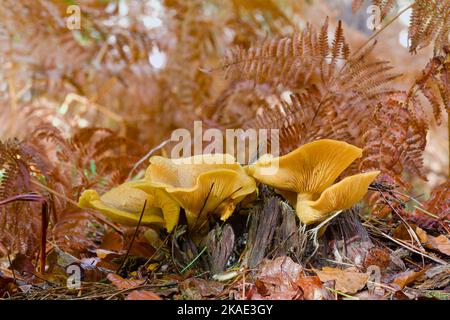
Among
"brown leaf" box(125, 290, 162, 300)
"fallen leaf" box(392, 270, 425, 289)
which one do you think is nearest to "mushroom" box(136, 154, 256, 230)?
"brown leaf" box(125, 290, 162, 300)

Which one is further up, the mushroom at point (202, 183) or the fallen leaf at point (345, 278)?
the mushroom at point (202, 183)

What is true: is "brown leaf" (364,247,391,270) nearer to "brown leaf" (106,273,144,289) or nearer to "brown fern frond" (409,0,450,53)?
"brown leaf" (106,273,144,289)

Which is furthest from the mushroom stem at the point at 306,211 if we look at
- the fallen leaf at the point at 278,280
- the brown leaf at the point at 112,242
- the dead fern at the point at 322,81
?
the brown leaf at the point at 112,242

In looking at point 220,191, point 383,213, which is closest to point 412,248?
point 383,213

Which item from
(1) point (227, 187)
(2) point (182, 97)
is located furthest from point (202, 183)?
(2) point (182, 97)

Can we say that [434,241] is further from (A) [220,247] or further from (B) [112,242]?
(B) [112,242]

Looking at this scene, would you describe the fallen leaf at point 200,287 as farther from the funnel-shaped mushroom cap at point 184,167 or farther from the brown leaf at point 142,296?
the funnel-shaped mushroom cap at point 184,167
